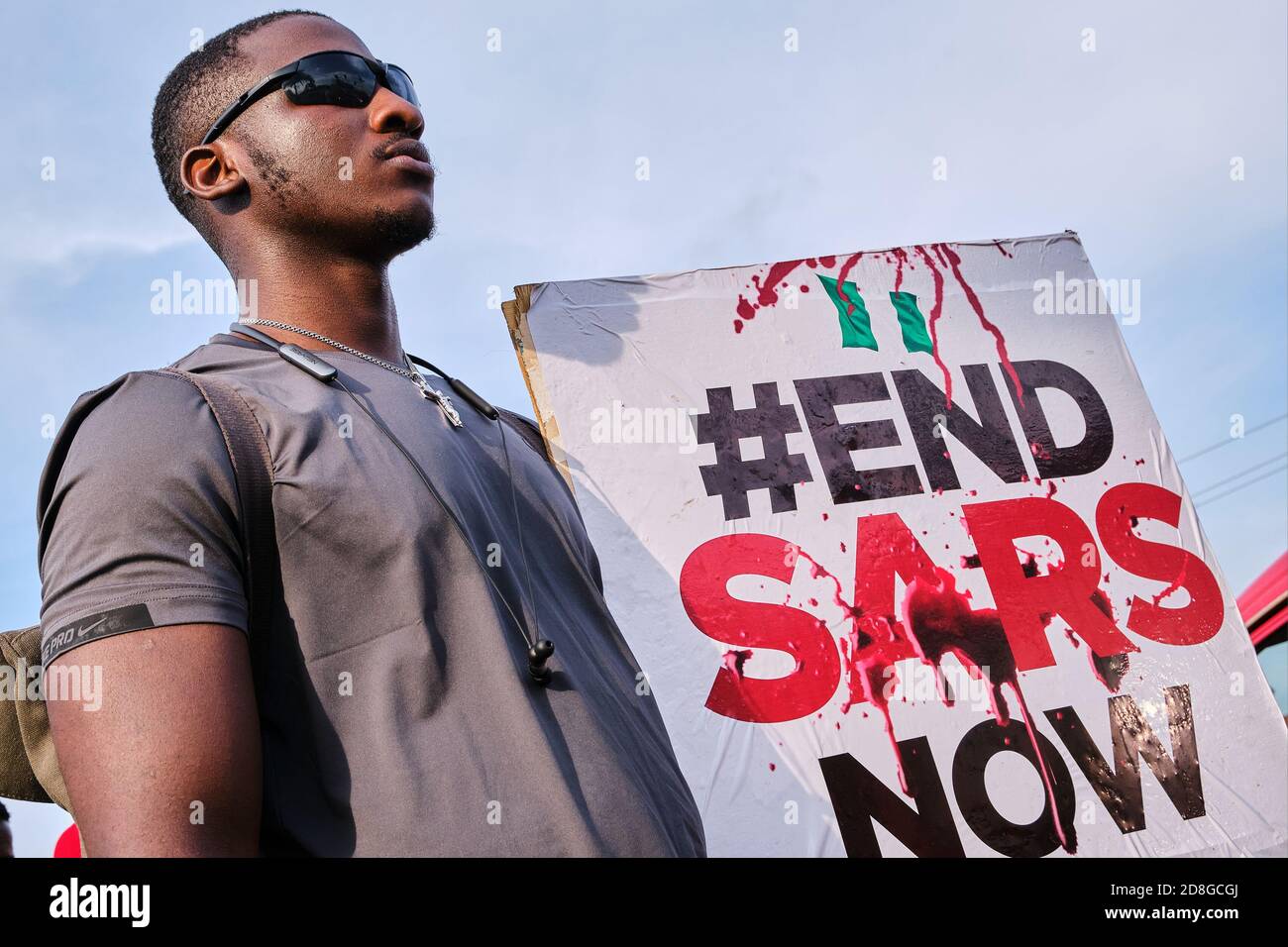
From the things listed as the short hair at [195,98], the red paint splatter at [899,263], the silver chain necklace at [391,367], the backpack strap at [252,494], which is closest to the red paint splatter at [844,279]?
the red paint splatter at [899,263]

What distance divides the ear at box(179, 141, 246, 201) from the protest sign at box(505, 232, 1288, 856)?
182 cm

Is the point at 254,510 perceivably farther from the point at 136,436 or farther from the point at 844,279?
the point at 844,279

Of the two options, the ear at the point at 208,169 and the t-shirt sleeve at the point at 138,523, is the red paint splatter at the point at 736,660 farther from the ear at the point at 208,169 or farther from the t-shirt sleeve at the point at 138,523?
the t-shirt sleeve at the point at 138,523

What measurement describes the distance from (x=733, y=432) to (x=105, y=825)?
2.50 metres

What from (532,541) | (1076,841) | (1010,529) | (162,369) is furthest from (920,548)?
(162,369)

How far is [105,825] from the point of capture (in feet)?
2.57

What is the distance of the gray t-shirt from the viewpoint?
33.6 inches

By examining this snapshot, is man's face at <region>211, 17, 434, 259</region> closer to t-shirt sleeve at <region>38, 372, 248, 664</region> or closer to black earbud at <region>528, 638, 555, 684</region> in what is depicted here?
t-shirt sleeve at <region>38, 372, 248, 664</region>

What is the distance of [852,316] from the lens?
339 cm

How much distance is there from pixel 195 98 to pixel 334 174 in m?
0.26

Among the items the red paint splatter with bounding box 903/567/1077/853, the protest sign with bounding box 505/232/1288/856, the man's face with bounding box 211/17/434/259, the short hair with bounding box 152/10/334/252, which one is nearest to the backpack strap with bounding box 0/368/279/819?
the man's face with bounding box 211/17/434/259
